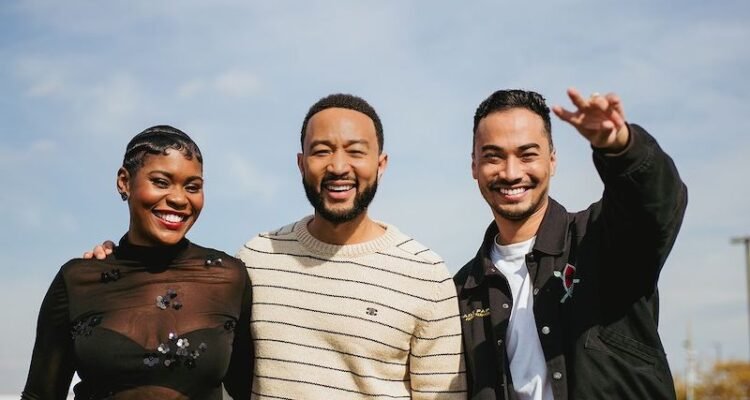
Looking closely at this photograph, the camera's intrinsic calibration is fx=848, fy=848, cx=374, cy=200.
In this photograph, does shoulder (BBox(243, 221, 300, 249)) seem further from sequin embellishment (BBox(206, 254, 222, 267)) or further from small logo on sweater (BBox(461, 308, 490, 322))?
small logo on sweater (BBox(461, 308, 490, 322))

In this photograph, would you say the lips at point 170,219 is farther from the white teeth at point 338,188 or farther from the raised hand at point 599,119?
the raised hand at point 599,119

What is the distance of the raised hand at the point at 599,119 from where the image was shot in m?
3.82

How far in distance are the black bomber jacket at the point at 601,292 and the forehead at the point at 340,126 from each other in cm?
107

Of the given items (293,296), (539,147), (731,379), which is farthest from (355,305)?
(731,379)

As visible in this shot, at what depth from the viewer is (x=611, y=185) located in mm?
4055

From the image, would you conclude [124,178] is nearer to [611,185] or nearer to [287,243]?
[287,243]

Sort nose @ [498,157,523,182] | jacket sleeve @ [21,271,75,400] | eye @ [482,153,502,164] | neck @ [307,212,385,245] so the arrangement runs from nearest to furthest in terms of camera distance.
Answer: jacket sleeve @ [21,271,75,400], nose @ [498,157,523,182], eye @ [482,153,502,164], neck @ [307,212,385,245]

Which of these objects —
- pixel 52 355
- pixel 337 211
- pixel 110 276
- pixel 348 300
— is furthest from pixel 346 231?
pixel 52 355

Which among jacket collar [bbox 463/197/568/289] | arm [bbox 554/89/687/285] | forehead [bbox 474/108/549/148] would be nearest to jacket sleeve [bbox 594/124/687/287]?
arm [bbox 554/89/687/285]

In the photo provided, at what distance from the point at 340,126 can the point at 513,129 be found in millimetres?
1018

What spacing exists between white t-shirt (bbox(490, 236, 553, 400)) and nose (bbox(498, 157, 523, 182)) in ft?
1.40

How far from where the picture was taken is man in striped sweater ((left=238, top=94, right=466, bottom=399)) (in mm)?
4863

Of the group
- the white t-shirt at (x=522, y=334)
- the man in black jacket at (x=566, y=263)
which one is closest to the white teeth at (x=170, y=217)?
the man in black jacket at (x=566, y=263)

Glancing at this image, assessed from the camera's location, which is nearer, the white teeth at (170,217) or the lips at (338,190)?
the white teeth at (170,217)
